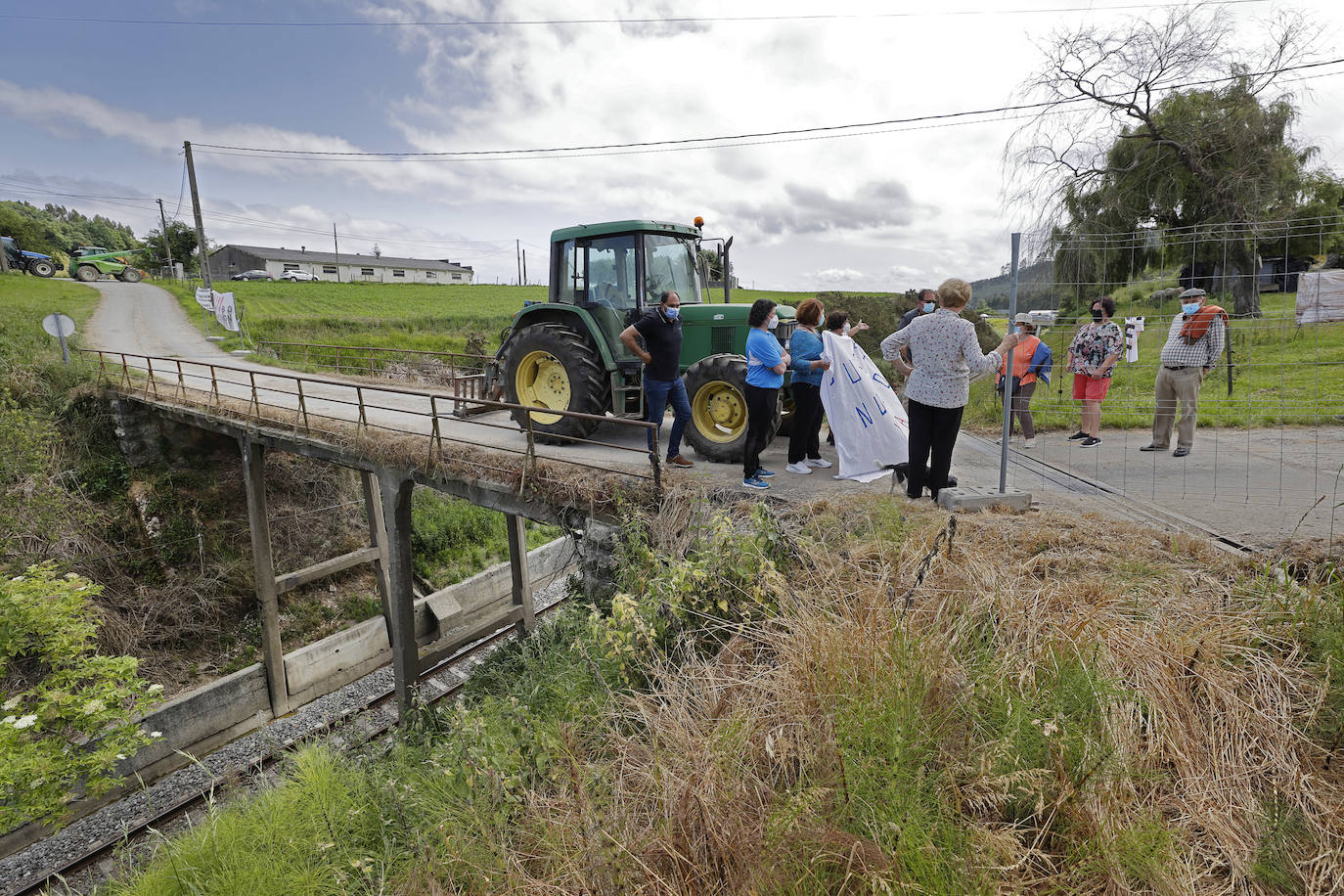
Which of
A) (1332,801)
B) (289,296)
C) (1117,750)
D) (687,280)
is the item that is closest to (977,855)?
(1117,750)

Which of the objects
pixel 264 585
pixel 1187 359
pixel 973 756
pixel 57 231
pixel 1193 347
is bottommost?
pixel 264 585

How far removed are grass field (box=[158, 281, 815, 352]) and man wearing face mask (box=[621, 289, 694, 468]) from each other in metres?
16.1

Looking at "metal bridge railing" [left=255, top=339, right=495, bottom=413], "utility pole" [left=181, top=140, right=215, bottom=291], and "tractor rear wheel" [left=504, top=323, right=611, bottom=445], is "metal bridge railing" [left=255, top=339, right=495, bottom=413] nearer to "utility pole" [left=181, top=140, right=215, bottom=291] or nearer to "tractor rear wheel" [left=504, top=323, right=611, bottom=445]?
"utility pole" [left=181, top=140, right=215, bottom=291]

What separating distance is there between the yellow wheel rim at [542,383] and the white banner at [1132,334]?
19.4 feet

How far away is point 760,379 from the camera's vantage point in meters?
5.14

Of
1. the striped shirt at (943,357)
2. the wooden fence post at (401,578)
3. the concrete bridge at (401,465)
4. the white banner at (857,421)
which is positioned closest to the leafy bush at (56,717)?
the wooden fence post at (401,578)

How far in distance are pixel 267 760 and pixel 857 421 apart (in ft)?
33.4

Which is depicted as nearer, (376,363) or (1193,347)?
(1193,347)

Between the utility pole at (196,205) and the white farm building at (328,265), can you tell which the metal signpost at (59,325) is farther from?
the white farm building at (328,265)

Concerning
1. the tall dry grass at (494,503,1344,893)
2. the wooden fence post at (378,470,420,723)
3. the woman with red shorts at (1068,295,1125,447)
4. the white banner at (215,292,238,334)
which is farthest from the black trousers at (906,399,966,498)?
the white banner at (215,292,238,334)

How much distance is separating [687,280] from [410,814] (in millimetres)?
5615

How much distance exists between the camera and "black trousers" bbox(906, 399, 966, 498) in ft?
15.0

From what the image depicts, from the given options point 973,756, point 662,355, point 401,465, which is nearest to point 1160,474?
point 662,355

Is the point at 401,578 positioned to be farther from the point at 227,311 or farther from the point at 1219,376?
the point at 227,311
